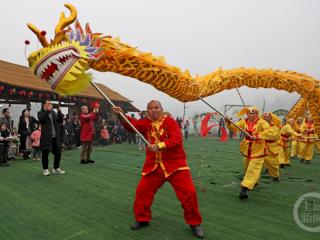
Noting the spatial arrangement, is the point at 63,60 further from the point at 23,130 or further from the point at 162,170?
the point at 23,130

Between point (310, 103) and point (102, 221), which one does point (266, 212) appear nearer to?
point (102, 221)

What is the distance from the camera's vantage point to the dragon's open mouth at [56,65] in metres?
3.21

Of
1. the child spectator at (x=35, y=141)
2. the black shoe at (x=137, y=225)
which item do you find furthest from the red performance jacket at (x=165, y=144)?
the child spectator at (x=35, y=141)

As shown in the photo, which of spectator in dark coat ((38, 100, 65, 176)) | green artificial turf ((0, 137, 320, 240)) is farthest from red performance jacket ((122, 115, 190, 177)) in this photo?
spectator in dark coat ((38, 100, 65, 176))

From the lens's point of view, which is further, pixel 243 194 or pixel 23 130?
pixel 23 130

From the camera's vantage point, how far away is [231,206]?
431cm

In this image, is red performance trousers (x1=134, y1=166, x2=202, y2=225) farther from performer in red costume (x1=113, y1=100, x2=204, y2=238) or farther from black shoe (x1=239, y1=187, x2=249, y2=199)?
black shoe (x1=239, y1=187, x2=249, y2=199)

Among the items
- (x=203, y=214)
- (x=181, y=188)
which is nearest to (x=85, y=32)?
(x=181, y=188)

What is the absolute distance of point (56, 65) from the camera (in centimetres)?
322

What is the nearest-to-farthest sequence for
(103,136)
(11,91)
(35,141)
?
(35,141), (11,91), (103,136)

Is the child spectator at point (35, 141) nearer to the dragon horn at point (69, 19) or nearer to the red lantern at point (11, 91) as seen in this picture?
the red lantern at point (11, 91)

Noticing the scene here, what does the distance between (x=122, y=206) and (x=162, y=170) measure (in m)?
1.20

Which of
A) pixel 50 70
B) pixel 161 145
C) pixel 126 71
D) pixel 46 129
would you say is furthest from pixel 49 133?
pixel 161 145

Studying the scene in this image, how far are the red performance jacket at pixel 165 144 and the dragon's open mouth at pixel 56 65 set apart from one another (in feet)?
3.08
